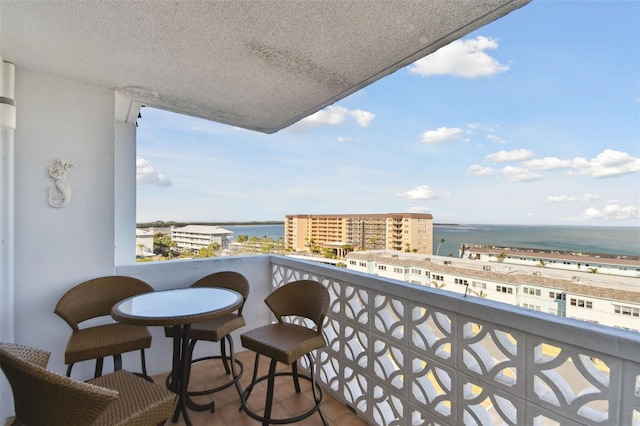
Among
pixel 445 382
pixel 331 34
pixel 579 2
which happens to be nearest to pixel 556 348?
pixel 445 382

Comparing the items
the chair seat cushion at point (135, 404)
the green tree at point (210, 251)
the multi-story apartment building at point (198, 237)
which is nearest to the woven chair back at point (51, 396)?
the chair seat cushion at point (135, 404)

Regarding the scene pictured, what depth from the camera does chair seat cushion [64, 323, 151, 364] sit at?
6.20ft

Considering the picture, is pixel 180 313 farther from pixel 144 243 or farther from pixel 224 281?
pixel 144 243

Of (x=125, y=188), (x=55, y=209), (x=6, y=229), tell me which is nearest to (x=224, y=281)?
(x=55, y=209)

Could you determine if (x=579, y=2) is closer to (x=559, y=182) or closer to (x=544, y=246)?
(x=544, y=246)

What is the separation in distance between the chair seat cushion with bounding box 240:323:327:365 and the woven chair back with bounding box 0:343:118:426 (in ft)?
3.22

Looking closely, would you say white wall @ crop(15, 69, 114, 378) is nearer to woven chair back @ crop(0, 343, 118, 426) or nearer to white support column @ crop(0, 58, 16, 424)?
white support column @ crop(0, 58, 16, 424)

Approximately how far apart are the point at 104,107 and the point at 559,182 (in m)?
8.85

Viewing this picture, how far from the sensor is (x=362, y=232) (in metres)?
4.52

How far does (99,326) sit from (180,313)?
3.16ft

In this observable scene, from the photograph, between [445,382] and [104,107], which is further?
[104,107]

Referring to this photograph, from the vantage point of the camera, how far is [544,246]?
295cm

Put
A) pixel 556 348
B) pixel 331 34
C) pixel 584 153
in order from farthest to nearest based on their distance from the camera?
pixel 584 153, pixel 331 34, pixel 556 348

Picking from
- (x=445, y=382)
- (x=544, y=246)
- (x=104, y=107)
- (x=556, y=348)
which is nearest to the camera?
(x=556, y=348)
